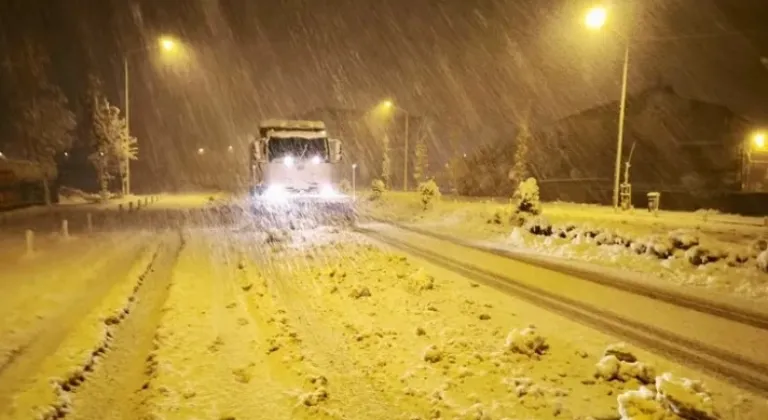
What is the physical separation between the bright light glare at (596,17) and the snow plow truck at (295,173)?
1073 centimetres

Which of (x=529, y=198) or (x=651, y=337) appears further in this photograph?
(x=529, y=198)

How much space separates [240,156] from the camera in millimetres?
99500

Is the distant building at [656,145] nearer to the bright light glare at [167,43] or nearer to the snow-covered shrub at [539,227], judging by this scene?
the snow-covered shrub at [539,227]

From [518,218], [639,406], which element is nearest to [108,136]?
[518,218]

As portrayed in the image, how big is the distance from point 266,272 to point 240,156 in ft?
301

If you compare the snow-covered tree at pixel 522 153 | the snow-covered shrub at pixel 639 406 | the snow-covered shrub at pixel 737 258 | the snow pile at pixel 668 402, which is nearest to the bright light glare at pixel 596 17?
the snow-covered shrub at pixel 737 258

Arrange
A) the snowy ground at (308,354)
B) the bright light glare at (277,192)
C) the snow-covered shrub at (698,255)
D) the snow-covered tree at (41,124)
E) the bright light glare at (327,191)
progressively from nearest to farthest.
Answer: the snowy ground at (308,354)
the snow-covered shrub at (698,255)
the bright light glare at (277,192)
the bright light glare at (327,191)
the snow-covered tree at (41,124)

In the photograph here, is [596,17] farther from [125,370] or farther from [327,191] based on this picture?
[125,370]

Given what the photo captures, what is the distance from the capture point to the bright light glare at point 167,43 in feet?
98.2

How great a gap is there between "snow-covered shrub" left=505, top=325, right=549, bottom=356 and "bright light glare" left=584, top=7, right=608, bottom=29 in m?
16.3

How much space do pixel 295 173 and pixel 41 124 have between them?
32449mm

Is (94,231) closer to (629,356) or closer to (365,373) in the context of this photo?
(365,373)

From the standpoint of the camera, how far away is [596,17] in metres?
19.7

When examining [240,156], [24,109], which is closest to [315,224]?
[24,109]
